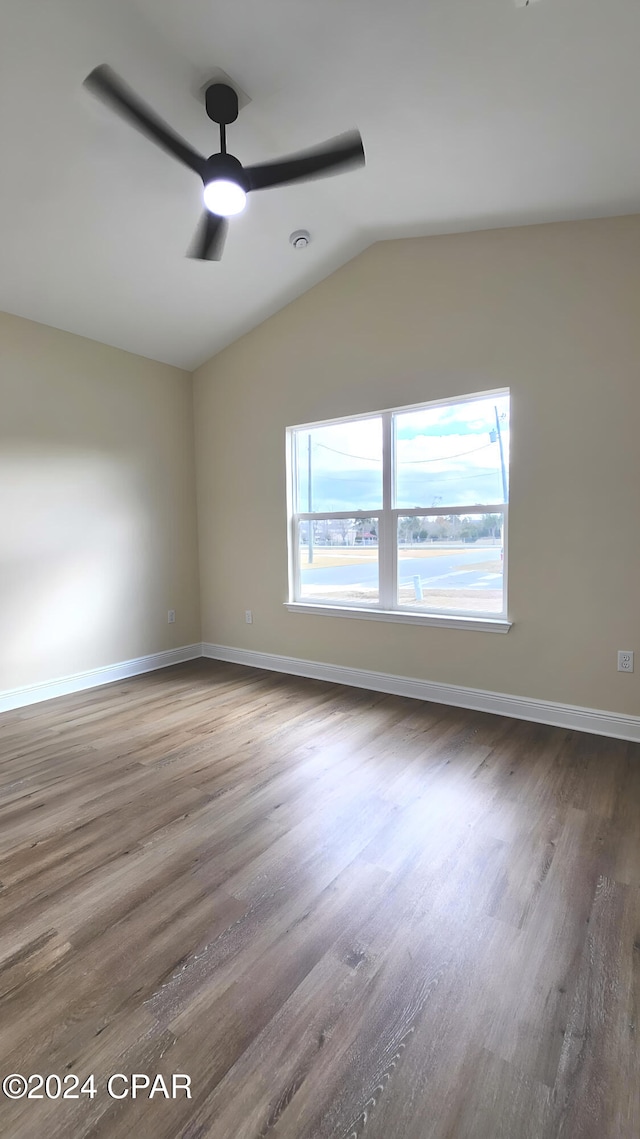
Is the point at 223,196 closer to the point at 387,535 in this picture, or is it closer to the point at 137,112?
the point at 137,112

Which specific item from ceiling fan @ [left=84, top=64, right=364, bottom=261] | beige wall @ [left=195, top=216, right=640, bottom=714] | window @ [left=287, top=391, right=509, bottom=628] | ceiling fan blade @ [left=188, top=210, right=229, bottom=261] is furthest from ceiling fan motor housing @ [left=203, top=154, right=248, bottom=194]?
window @ [left=287, top=391, right=509, bottom=628]

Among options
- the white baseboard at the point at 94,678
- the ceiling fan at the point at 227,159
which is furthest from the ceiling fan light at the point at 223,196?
the white baseboard at the point at 94,678

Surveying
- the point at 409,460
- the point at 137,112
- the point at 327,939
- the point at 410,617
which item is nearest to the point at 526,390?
the point at 409,460

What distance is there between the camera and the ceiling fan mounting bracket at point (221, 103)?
218cm

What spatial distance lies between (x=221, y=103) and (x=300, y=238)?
1.04 meters

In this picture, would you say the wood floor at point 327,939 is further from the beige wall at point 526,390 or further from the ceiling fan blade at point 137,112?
the ceiling fan blade at point 137,112

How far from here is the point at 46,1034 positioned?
1207 millimetres

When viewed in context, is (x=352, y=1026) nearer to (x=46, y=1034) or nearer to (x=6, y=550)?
(x=46, y=1034)

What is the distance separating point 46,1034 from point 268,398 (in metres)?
3.96

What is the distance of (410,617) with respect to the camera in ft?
11.5

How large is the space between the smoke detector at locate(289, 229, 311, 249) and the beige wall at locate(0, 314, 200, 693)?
69.2 inches

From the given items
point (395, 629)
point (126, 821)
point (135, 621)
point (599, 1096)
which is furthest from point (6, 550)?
point (599, 1096)

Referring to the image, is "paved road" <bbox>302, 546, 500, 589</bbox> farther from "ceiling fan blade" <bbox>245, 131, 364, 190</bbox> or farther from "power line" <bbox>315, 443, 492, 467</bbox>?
"ceiling fan blade" <bbox>245, 131, 364, 190</bbox>

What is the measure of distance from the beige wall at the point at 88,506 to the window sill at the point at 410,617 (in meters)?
1.32
